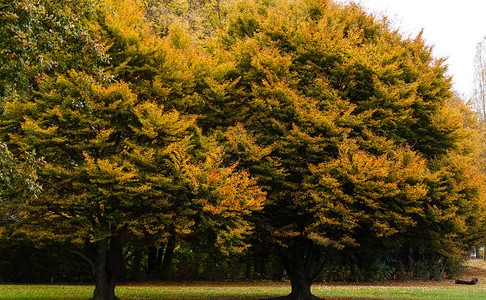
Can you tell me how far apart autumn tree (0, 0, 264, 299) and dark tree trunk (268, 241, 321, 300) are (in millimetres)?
4539

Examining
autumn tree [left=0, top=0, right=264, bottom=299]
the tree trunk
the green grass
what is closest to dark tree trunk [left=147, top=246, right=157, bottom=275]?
the green grass

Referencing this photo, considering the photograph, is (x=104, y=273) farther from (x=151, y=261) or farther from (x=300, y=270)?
(x=151, y=261)

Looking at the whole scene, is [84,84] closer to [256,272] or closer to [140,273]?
[140,273]

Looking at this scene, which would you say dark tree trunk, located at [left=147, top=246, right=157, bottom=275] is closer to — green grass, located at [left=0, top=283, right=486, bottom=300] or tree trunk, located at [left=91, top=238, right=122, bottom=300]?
green grass, located at [left=0, top=283, right=486, bottom=300]

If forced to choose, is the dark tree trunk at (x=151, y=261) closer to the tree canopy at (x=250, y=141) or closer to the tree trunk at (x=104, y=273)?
the tree canopy at (x=250, y=141)

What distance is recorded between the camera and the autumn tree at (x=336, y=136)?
14.9m

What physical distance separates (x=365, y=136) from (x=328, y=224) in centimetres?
385

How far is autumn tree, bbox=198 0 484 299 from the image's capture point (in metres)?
14.9

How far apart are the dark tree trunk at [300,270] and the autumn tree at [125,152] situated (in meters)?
4.54

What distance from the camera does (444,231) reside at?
17.0m

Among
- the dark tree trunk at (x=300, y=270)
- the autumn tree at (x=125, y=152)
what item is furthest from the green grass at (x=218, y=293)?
the autumn tree at (x=125, y=152)

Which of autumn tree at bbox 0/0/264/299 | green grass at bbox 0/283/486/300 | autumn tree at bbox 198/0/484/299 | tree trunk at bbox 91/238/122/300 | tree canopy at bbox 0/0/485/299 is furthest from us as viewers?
green grass at bbox 0/283/486/300

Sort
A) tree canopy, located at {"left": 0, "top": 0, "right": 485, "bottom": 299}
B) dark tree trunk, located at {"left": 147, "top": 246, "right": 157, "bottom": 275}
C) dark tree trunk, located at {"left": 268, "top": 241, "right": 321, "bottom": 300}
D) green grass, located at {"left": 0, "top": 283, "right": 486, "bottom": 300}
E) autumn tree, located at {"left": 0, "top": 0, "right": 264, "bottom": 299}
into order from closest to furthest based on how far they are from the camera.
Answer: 1. autumn tree, located at {"left": 0, "top": 0, "right": 264, "bottom": 299}
2. tree canopy, located at {"left": 0, "top": 0, "right": 485, "bottom": 299}
3. dark tree trunk, located at {"left": 268, "top": 241, "right": 321, "bottom": 300}
4. green grass, located at {"left": 0, "top": 283, "right": 486, "bottom": 300}
5. dark tree trunk, located at {"left": 147, "top": 246, "right": 157, "bottom": 275}

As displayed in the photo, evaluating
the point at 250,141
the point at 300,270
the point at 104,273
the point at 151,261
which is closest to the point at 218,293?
the point at 300,270
